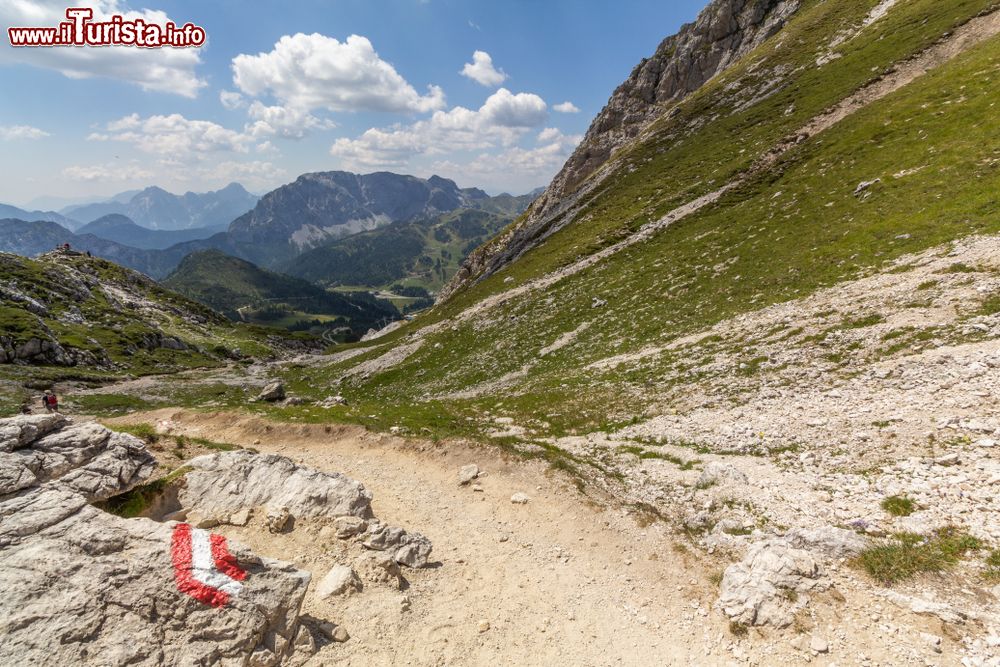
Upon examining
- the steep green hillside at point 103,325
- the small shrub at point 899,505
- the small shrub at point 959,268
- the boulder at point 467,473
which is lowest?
the small shrub at point 899,505

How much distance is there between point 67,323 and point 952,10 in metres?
174

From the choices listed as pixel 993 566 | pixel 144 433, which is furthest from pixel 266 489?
pixel 993 566

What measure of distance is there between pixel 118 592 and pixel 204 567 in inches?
Answer: 57.4

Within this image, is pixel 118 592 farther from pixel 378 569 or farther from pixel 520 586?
pixel 520 586

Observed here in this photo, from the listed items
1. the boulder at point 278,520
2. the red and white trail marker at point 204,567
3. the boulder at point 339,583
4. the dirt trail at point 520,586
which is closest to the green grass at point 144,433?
the dirt trail at point 520,586

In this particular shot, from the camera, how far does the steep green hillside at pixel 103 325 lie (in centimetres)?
7756

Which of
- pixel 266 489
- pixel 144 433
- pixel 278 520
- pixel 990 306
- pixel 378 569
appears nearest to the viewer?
pixel 378 569

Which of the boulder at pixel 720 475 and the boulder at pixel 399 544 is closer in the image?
the boulder at pixel 399 544

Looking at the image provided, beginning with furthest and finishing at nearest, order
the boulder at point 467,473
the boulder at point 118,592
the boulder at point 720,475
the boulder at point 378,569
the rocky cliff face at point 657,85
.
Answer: the rocky cliff face at point 657,85
the boulder at point 467,473
the boulder at point 720,475
the boulder at point 378,569
the boulder at point 118,592

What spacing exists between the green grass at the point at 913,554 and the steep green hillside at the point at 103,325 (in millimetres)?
94489

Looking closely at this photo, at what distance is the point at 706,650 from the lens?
417 inches

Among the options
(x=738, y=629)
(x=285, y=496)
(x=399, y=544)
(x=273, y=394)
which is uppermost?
(x=285, y=496)

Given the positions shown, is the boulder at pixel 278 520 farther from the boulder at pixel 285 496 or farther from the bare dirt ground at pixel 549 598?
the bare dirt ground at pixel 549 598

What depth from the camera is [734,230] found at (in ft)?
151
